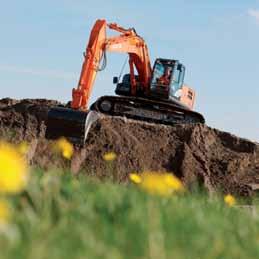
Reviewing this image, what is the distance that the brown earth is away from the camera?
1973cm

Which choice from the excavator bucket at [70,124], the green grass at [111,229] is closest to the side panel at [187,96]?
the excavator bucket at [70,124]

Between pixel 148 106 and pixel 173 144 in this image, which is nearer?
pixel 173 144

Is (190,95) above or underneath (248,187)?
above

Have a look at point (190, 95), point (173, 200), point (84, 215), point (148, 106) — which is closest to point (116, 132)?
point (148, 106)

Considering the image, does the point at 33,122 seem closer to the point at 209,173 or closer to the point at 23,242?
the point at 209,173

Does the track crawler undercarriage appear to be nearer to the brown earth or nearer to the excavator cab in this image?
the excavator cab

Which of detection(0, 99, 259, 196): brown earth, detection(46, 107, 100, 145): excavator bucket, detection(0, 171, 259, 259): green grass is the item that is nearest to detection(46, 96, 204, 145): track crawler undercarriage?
detection(0, 99, 259, 196): brown earth

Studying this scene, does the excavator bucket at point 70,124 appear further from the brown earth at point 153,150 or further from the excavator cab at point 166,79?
the excavator cab at point 166,79

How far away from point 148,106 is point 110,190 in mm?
23560

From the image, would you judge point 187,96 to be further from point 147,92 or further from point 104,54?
point 104,54

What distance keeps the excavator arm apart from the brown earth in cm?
101

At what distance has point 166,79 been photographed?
1099 inches

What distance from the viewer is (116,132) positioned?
856 inches

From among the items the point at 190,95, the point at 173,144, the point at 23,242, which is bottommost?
the point at 23,242
